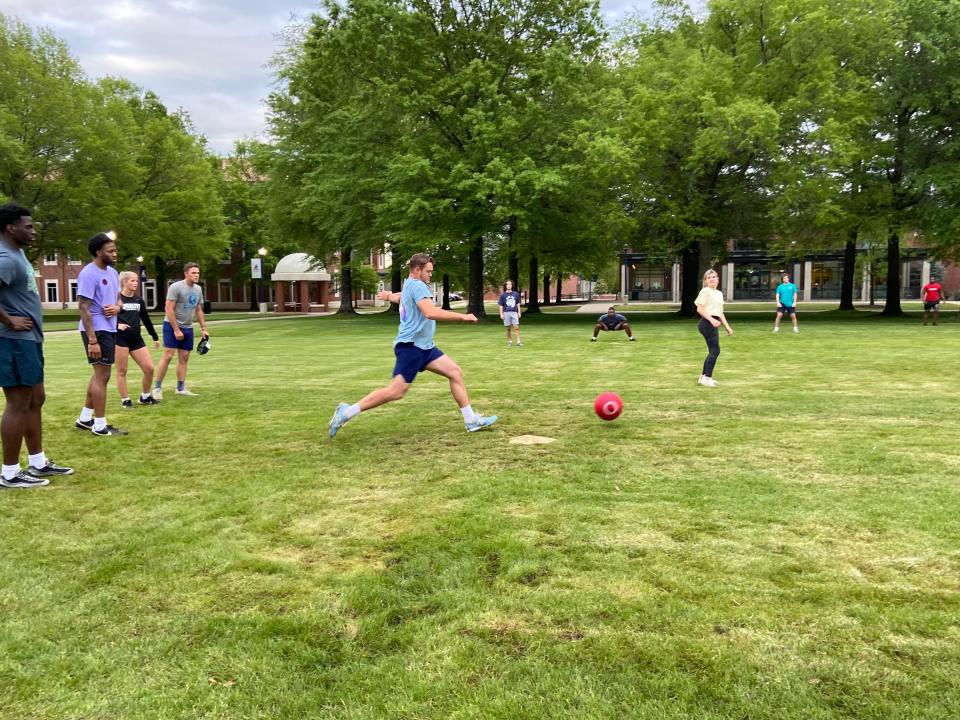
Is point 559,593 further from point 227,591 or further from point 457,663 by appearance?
point 227,591

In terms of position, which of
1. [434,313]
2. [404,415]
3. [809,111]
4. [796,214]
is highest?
[809,111]

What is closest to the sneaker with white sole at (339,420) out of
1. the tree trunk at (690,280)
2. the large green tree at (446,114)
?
the large green tree at (446,114)

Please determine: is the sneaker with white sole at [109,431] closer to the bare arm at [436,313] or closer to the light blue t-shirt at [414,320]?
the light blue t-shirt at [414,320]

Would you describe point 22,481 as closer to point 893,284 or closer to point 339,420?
point 339,420

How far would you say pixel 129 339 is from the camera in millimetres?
9086

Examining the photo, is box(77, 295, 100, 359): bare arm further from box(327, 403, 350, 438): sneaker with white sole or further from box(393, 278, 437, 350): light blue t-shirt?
box(393, 278, 437, 350): light blue t-shirt

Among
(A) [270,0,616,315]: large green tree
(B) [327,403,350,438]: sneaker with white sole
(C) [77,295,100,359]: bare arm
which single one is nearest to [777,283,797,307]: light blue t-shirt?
(A) [270,0,616,315]: large green tree

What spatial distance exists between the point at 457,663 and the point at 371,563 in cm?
121

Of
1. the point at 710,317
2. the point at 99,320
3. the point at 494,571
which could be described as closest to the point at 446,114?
the point at 710,317

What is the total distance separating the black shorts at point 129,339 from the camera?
29.6 ft

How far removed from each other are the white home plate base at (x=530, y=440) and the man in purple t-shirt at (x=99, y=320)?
437cm

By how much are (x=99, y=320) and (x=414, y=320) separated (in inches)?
143

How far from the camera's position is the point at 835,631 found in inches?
119

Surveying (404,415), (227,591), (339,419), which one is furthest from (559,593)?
(404,415)
